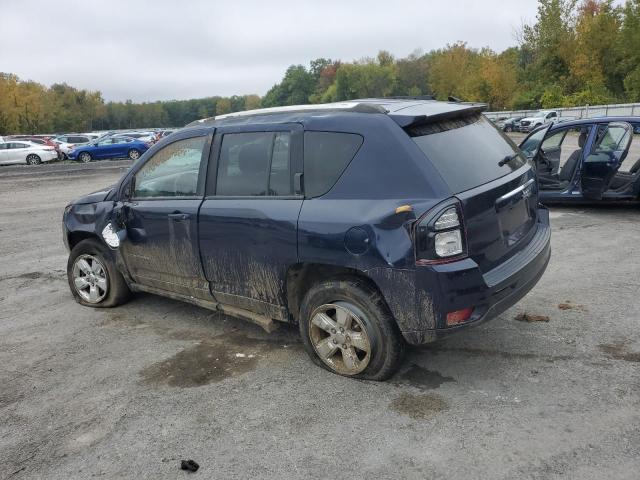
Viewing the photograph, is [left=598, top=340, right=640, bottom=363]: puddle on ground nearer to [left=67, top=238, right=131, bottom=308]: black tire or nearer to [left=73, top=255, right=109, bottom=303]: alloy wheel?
[left=67, top=238, right=131, bottom=308]: black tire

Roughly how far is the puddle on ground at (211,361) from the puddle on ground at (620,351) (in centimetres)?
234

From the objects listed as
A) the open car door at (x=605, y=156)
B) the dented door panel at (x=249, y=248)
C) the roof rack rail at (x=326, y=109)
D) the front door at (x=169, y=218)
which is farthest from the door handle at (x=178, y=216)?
the open car door at (x=605, y=156)

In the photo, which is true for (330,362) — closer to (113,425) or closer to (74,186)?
(113,425)

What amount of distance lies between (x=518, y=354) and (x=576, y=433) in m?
1.02

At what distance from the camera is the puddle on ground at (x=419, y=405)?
3.39m

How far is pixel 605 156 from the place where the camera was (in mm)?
8875

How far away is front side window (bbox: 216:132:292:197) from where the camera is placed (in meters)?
4.00

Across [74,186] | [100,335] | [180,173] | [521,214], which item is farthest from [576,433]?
[74,186]

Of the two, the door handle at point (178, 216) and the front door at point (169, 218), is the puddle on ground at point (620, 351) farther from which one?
the door handle at point (178, 216)

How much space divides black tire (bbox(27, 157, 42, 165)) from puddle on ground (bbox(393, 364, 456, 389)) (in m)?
33.6

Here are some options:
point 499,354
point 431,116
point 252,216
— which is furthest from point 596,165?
point 252,216

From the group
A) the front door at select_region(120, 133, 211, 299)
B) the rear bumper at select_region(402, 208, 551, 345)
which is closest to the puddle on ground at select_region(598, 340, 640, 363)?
the rear bumper at select_region(402, 208, 551, 345)

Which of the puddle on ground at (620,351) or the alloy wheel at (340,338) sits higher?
the alloy wheel at (340,338)

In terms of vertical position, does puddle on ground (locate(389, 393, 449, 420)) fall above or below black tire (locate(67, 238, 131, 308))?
below
